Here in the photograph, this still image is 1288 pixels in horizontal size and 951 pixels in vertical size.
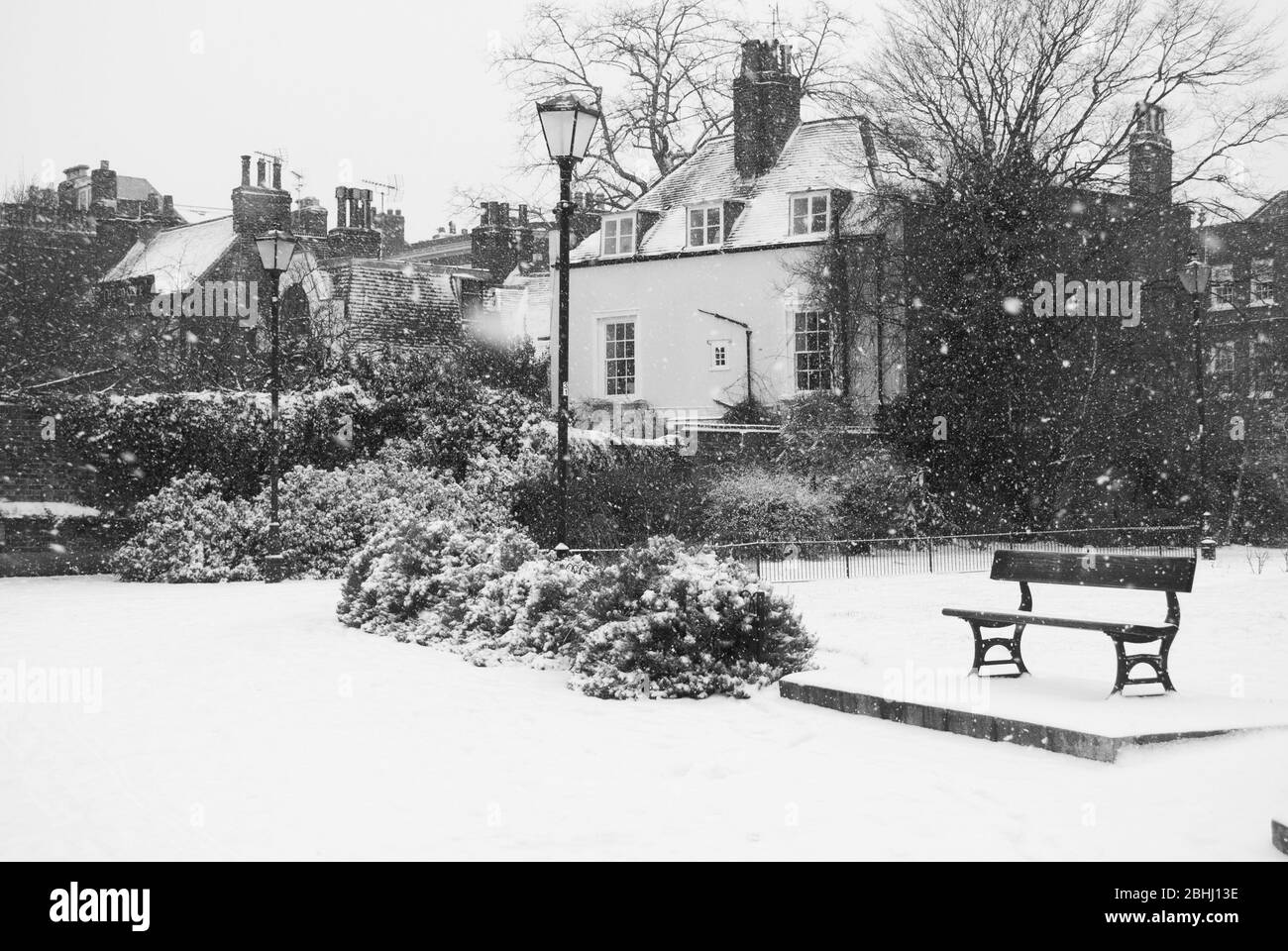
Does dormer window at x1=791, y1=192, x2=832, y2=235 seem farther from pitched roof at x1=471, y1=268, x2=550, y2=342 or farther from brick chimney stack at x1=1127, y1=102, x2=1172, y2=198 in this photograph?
pitched roof at x1=471, y1=268, x2=550, y2=342

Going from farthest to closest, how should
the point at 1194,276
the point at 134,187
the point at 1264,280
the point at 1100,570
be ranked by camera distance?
1. the point at 134,187
2. the point at 1264,280
3. the point at 1194,276
4. the point at 1100,570

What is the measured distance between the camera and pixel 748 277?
31.8 m

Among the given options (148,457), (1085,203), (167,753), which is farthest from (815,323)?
(167,753)

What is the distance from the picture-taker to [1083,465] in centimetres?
2548

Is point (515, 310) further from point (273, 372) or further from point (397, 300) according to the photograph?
point (273, 372)

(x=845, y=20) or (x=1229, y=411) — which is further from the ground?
(x=845, y=20)

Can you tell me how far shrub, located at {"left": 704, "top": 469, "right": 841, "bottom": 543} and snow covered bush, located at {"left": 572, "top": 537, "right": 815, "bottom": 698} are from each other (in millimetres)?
10510

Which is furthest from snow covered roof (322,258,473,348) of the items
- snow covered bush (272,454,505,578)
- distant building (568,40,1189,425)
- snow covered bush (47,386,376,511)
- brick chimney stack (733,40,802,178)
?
snow covered bush (272,454,505,578)

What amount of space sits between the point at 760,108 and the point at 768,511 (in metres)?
15.7

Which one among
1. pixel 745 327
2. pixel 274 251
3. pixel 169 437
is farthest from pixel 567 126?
pixel 745 327

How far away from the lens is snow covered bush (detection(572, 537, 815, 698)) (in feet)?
30.6

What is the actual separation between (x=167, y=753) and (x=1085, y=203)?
77.5 ft
